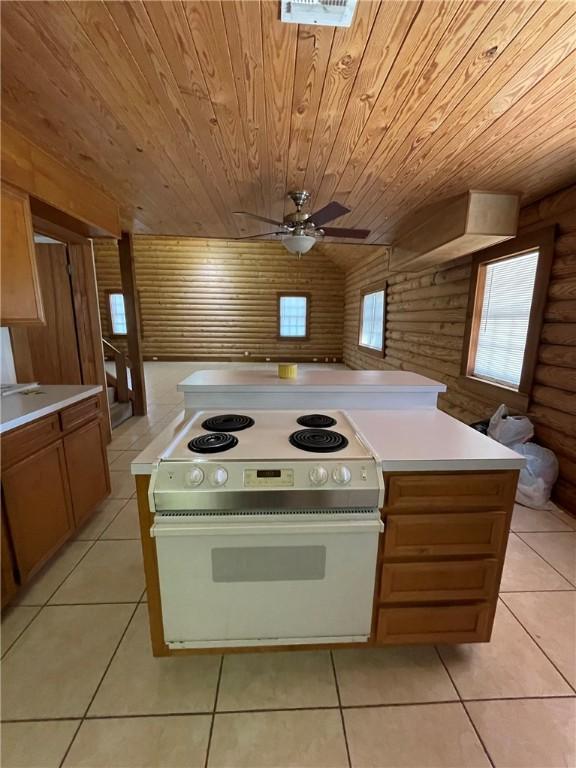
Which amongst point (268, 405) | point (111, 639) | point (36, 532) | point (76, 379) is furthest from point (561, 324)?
point (76, 379)

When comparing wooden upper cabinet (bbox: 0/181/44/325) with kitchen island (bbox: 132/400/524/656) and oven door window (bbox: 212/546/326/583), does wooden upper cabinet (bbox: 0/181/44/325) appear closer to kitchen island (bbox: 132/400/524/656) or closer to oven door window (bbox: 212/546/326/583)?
kitchen island (bbox: 132/400/524/656)

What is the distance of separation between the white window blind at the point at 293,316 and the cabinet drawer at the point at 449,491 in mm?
8213

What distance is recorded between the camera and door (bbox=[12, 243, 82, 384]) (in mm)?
2979

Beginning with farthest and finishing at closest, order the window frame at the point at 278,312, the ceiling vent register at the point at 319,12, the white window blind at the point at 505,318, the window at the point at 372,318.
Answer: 1. the window frame at the point at 278,312
2. the window at the point at 372,318
3. the white window blind at the point at 505,318
4. the ceiling vent register at the point at 319,12

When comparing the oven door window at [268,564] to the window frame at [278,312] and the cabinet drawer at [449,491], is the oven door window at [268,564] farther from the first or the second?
the window frame at [278,312]

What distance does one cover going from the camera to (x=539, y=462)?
2.47 m

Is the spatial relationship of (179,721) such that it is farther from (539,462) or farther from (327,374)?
(539,462)

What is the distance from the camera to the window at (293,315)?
29.6 feet

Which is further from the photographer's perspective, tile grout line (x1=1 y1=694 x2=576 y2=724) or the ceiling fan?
the ceiling fan

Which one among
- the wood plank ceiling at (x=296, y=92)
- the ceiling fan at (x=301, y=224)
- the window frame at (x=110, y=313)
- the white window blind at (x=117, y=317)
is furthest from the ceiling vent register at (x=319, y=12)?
the white window blind at (x=117, y=317)

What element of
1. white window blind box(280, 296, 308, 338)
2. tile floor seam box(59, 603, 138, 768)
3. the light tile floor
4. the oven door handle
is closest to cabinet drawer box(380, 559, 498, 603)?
the oven door handle

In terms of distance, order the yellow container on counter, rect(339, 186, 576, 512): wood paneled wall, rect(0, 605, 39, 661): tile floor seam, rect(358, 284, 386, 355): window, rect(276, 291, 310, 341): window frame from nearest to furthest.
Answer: rect(0, 605, 39, 661): tile floor seam → the yellow container on counter → rect(339, 186, 576, 512): wood paneled wall → rect(358, 284, 386, 355): window → rect(276, 291, 310, 341): window frame

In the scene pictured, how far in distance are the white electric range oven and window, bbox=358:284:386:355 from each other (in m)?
5.04

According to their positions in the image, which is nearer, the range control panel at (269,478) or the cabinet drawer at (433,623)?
the range control panel at (269,478)
